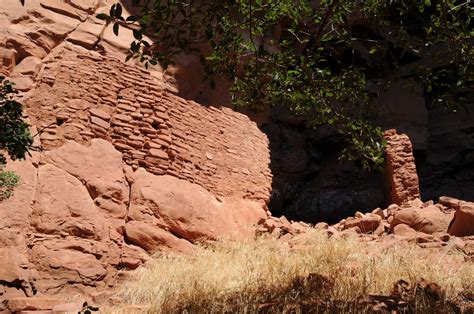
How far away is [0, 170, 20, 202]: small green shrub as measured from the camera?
202 inches

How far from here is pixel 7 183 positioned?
5.15 meters

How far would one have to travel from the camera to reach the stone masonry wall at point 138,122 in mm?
7035

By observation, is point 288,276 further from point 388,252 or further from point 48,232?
point 48,232

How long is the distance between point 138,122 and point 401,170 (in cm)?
761

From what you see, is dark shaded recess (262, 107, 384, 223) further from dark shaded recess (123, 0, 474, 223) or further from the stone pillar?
the stone pillar

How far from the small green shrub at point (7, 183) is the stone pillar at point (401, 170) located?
9528 mm

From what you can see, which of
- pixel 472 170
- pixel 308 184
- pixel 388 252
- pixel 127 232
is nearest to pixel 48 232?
pixel 127 232

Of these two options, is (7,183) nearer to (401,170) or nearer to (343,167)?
(401,170)

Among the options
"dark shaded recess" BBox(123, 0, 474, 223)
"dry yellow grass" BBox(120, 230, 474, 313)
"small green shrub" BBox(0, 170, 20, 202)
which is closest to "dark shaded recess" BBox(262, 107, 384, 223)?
"dark shaded recess" BBox(123, 0, 474, 223)

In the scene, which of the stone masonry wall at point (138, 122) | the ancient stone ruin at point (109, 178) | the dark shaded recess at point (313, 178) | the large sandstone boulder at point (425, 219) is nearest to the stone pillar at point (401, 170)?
the ancient stone ruin at point (109, 178)

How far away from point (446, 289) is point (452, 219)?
4.15 metres

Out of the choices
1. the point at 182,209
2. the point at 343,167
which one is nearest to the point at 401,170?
the point at 343,167

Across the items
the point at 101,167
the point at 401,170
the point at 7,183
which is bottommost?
the point at 7,183

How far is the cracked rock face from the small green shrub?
13 cm
